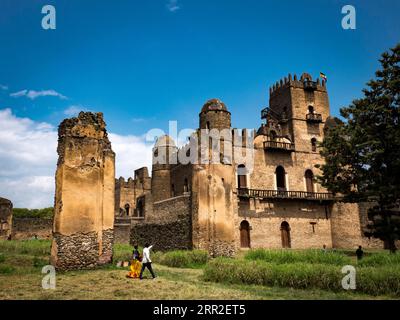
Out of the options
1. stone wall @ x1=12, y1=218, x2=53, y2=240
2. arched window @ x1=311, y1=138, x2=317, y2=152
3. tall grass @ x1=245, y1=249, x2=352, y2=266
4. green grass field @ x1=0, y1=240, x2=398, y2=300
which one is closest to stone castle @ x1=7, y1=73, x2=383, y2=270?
arched window @ x1=311, y1=138, x2=317, y2=152

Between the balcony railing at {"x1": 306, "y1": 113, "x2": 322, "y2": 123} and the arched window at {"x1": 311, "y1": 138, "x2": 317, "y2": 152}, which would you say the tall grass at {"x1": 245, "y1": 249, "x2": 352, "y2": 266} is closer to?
the arched window at {"x1": 311, "y1": 138, "x2": 317, "y2": 152}

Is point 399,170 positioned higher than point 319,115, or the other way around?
point 319,115

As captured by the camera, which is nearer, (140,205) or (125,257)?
(125,257)

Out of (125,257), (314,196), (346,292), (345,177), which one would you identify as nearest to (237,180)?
(314,196)

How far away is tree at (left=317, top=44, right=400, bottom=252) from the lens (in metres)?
20.9

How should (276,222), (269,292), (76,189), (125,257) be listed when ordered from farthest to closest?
1. (276,222)
2. (125,257)
3. (76,189)
4. (269,292)

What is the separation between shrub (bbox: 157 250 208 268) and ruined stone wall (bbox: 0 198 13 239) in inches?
772

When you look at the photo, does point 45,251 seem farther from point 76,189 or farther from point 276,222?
point 276,222

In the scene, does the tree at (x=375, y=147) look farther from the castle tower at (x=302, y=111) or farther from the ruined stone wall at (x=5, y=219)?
the ruined stone wall at (x=5, y=219)

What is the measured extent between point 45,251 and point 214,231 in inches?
353

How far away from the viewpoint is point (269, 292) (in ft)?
33.7

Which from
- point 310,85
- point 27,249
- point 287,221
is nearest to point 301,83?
point 310,85

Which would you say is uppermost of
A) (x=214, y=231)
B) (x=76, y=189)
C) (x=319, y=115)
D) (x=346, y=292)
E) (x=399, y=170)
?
(x=319, y=115)
